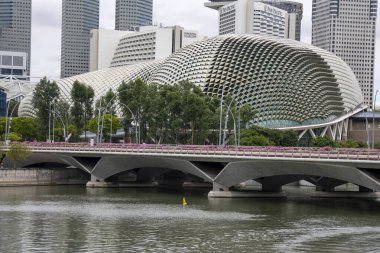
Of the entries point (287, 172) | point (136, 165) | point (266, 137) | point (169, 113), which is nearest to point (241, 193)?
point (287, 172)

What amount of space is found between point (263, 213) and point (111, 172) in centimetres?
3684

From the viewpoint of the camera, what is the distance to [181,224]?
6362cm

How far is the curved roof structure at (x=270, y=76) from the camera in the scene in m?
173

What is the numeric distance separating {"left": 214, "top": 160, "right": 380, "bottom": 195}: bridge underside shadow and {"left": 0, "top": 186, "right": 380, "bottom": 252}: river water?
2.81 meters

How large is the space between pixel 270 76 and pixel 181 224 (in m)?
119

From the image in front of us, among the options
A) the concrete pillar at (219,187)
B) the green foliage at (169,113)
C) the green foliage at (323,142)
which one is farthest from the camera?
the green foliage at (323,142)

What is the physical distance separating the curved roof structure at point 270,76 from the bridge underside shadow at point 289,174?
73151 mm

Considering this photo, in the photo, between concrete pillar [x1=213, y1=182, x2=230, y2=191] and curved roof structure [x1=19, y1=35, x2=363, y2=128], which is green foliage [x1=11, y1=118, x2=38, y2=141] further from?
concrete pillar [x1=213, y1=182, x2=230, y2=191]

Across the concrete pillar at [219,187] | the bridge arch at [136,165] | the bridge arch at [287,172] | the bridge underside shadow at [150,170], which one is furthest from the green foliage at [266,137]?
the concrete pillar at [219,187]

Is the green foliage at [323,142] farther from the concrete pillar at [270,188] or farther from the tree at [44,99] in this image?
the tree at [44,99]

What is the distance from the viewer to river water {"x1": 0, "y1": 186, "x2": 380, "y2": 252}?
52.4m

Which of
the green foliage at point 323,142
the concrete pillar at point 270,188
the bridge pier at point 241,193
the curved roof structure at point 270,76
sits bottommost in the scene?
the bridge pier at point 241,193

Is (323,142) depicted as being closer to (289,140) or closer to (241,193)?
→ (289,140)

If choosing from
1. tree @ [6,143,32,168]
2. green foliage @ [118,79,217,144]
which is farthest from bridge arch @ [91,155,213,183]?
green foliage @ [118,79,217,144]
